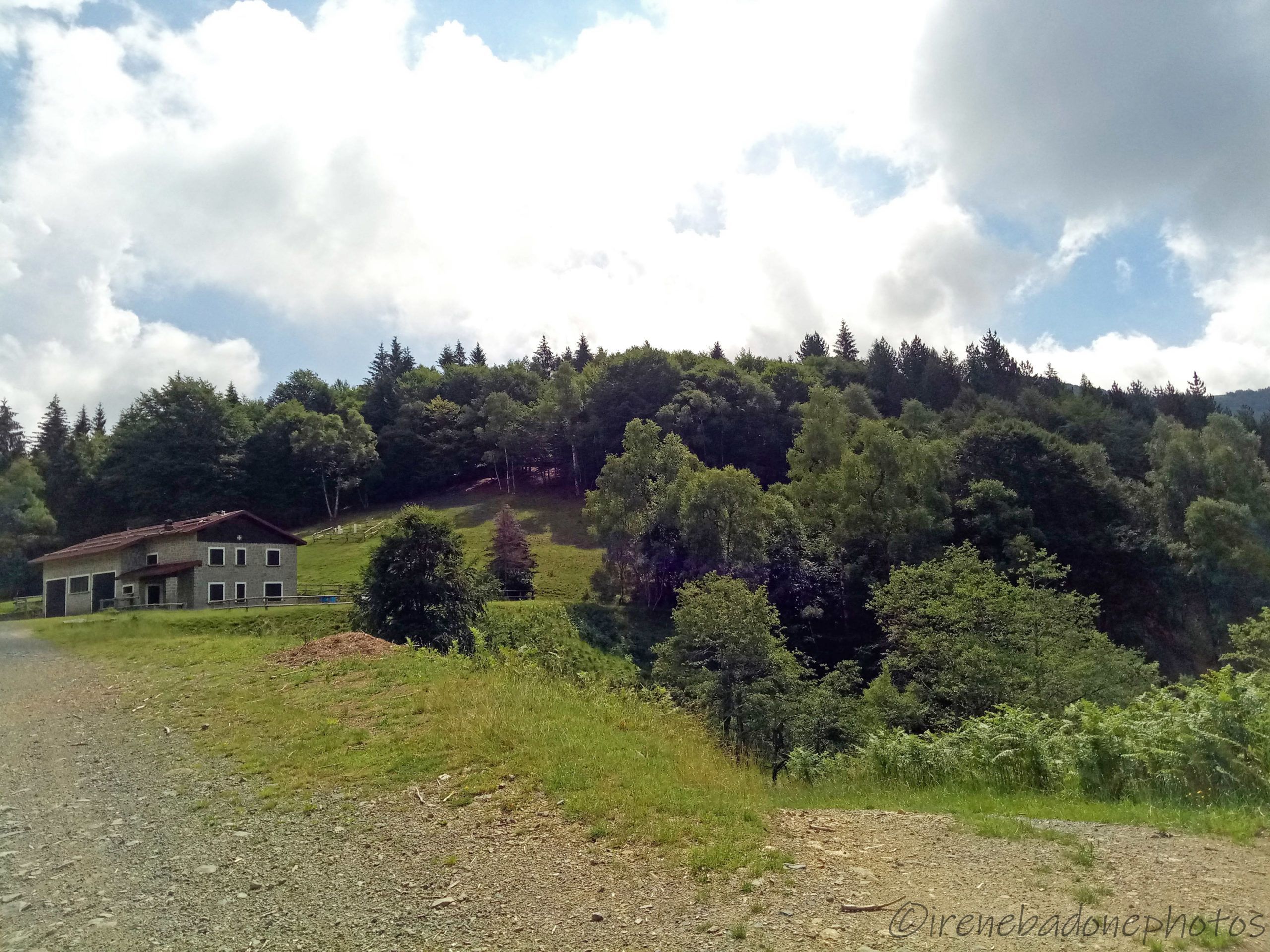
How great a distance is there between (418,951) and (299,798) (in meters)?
4.06

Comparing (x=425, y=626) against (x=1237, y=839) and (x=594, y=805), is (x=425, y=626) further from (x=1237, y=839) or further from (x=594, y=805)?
(x=1237, y=839)

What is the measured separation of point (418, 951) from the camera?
225 inches

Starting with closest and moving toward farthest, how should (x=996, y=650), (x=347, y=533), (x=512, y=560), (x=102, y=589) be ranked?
(x=996, y=650), (x=102, y=589), (x=512, y=560), (x=347, y=533)

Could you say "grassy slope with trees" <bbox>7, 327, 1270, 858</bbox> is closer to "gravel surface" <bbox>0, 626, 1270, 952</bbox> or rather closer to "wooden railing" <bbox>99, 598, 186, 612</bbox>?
"gravel surface" <bbox>0, 626, 1270, 952</bbox>

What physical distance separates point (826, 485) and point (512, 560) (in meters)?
24.6

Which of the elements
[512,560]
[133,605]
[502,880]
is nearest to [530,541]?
[512,560]

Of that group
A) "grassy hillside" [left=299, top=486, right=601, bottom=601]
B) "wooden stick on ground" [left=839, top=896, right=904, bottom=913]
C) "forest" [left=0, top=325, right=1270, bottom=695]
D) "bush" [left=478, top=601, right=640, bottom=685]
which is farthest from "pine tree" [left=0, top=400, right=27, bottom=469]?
"wooden stick on ground" [left=839, top=896, right=904, bottom=913]

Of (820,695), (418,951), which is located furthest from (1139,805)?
(820,695)

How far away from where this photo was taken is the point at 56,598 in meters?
47.0

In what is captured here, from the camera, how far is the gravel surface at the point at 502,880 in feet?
19.0

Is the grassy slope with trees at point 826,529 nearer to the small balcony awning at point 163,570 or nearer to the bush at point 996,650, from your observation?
the bush at point 996,650

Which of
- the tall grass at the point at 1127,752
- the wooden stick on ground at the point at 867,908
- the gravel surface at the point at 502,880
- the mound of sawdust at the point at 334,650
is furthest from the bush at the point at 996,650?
the wooden stick on ground at the point at 867,908

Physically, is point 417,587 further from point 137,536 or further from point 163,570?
point 137,536

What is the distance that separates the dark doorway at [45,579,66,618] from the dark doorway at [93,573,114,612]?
324cm
